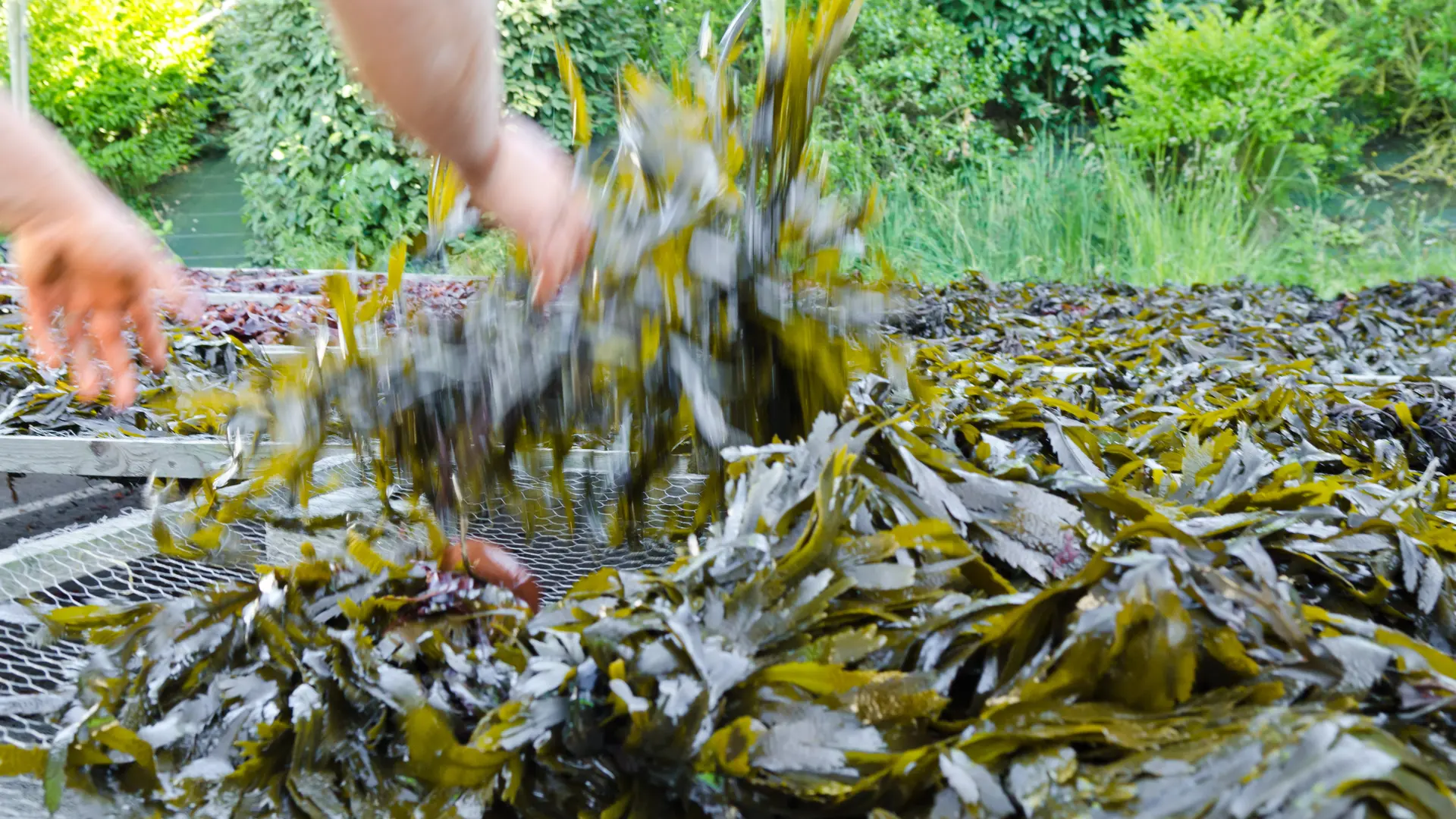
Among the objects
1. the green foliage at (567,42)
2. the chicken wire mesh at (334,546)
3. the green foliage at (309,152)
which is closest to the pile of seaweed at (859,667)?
the chicken wire mesh at (334,546)

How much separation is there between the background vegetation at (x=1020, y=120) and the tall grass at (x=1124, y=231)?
0.02 meters

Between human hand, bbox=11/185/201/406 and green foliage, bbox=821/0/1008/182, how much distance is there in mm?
5731

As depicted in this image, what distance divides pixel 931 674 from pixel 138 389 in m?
1.87

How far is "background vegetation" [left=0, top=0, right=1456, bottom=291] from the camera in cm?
549

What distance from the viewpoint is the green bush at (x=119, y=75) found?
353 inches

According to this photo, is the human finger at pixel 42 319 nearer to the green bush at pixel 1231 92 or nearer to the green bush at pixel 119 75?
the green bush at pixel 1231 92

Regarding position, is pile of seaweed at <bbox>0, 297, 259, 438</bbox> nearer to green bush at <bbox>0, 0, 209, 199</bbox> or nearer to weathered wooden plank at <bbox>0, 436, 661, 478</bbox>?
weathered wooden plank at <bbox>0, 436, 661, 478</bbox>

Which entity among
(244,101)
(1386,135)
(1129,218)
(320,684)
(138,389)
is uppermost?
(244,101)

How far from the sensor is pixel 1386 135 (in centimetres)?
708

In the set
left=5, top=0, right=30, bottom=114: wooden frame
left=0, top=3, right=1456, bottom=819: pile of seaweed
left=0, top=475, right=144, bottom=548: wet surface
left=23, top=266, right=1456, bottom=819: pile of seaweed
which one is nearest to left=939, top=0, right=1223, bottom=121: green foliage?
left=5, top=0, right=30, bottom=114: wooden frame

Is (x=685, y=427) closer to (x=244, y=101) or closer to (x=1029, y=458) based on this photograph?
(x=1029, y=458)

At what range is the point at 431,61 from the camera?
24.7 inches

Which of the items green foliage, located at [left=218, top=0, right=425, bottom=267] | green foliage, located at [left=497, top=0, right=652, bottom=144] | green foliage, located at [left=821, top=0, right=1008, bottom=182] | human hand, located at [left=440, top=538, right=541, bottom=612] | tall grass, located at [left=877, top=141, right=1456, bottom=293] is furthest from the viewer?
green foliage, located at [left=218, top=0, right=425, bottom=267]

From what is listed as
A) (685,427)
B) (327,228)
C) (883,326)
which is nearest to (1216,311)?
(883,326)
